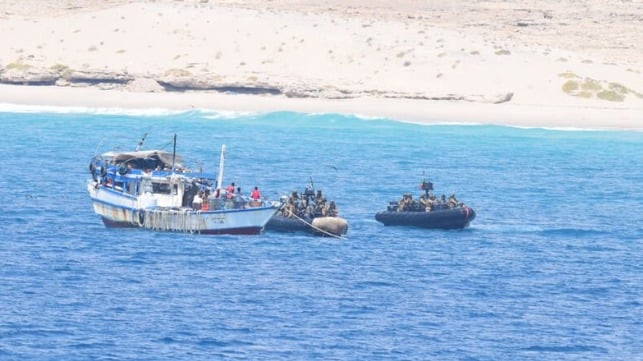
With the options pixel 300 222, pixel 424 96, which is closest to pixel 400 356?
pixel 300 222

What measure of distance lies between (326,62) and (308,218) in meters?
72.6

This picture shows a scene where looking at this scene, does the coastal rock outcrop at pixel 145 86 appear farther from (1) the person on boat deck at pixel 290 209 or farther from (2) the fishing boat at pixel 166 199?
(1) the person on boat deck at pixel 290 209

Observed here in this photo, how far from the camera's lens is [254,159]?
10306 centimetres

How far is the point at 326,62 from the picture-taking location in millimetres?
146500

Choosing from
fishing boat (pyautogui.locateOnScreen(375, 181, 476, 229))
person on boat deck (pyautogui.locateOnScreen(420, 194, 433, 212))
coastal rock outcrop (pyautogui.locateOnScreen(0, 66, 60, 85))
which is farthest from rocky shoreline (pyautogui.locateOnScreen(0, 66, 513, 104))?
fishing boat (pyautogui.locateOnScreen(375, 181, 476, 229))

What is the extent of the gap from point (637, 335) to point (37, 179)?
42.5 meters

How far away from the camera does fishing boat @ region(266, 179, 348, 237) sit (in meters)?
73.7

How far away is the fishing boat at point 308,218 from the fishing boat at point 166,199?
930mm

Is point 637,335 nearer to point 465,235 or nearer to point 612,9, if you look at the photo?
point 465,235

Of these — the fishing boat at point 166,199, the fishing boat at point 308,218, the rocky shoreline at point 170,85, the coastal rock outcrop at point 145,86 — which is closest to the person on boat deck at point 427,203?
the fishing boat at point 308,218

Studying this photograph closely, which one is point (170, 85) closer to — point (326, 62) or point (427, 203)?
point (326, 62)

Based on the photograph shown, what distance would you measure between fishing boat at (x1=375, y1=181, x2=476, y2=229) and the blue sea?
447 millimetres

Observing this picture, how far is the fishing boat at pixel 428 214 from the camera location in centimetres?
7675

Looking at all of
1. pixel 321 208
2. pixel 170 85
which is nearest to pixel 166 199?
pixel 321 208
